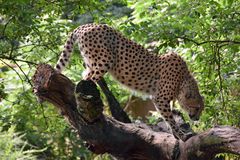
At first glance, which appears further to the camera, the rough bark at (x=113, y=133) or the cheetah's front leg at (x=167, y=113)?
the cheetah's front leg at (x=167, y=113)

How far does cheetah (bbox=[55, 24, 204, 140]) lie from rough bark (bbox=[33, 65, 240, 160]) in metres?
0.37

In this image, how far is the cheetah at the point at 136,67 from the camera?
6.50 meters

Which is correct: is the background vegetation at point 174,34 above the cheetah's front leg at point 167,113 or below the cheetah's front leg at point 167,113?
above

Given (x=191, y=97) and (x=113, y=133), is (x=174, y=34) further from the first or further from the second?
(x=113, y=133)

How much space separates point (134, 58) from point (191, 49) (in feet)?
5.73

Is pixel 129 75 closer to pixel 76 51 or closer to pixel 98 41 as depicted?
pixel 98 41

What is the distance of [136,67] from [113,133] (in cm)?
121

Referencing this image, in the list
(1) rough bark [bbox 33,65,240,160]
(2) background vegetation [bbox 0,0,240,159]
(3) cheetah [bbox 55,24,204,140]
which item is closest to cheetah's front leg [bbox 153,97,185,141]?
(3) cheetah [bbox 55,24,204,140]

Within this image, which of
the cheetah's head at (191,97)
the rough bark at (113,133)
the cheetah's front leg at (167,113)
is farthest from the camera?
the cheetah's head at (191,97)

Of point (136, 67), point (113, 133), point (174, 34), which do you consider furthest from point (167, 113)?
point (174, 34)

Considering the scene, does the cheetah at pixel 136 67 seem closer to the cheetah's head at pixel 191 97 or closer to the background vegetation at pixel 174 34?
the cheetah's head at pixel 191 97

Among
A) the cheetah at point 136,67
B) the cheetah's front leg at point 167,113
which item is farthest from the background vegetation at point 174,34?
the cheetah's front leg at point 167,113

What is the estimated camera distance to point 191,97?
7.13m

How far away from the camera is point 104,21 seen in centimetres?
830
